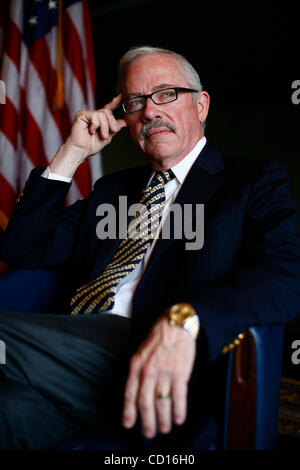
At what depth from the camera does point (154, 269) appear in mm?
1279

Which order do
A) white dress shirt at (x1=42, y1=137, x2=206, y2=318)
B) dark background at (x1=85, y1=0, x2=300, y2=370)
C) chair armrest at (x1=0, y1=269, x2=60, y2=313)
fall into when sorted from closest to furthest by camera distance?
1. white dress shirt at (x1=42, y1=137, x2=206, y2=318)
2. chair armrest at (x1=0, y1=269, x2=60, y2=313)
3. dark background at (x1=85, y1=0, x2=300, y2=370)

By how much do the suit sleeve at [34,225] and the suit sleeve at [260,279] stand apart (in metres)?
0.74

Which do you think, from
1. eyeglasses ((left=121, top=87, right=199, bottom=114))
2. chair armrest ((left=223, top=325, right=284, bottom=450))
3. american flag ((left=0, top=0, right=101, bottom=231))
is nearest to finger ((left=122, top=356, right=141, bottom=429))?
chair armrest ((left=223, top=325, right=284, bottom=450))

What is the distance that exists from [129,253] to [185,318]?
60cm

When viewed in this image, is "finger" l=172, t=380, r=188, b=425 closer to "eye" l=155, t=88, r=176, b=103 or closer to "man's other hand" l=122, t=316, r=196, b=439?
"man's other hand" l=122, t=316, r=196, b=439

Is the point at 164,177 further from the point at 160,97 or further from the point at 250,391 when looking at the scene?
the point at 250,391

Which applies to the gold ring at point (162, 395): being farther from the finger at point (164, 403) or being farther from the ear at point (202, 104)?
the ear at point (202, 104)

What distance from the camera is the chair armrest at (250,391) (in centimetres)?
91

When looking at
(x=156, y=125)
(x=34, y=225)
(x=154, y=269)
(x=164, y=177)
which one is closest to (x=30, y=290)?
(x=34, y=225)

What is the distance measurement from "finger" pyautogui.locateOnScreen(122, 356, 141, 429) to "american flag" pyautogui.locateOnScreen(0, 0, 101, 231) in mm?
1755

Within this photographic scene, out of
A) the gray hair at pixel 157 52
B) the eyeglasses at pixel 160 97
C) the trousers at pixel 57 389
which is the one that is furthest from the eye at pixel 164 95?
the trousers at pixel 57 389

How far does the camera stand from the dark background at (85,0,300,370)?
4262 mm

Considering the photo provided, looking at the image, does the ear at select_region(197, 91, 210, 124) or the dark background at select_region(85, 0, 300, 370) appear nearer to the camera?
the ear at select_region(197, 91, 210, 124)
